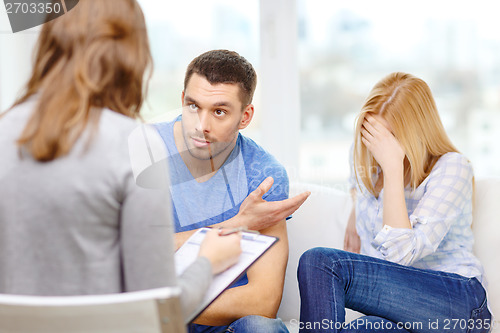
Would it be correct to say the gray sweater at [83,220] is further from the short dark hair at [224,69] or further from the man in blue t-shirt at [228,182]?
the short dark hair at [224,69]

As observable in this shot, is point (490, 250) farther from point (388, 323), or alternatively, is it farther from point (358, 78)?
point (358, 78)

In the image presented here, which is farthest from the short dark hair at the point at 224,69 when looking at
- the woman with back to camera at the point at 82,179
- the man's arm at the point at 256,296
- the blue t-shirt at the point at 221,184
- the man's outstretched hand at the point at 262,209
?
the woman with back to camera at the point at 82,179

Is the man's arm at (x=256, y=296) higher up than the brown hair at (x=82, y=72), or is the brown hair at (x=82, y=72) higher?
the brown hair at (x=82, y=72)

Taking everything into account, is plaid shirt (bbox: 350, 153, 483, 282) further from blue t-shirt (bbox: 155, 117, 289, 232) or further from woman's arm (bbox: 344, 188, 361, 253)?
blue t-shirt (bbox: 155, 117, 289, 232)

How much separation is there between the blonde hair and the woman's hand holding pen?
0.06 ft

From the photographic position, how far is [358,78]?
7.20 ft

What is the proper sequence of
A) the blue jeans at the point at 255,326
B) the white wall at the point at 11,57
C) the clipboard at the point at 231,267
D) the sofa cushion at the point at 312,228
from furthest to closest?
1. the white wall at the point at 11,57
2. the sofa cushion at the point at 312,228
3. the blue jeans at the point at 255,326
4. the clipboard at the point at 231,267

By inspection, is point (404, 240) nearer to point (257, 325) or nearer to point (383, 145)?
point (383, 145)

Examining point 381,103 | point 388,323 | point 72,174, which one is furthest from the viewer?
point 381,103

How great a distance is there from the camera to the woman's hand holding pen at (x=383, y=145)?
4.71 feet

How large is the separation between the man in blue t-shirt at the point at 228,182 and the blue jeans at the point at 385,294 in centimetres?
12

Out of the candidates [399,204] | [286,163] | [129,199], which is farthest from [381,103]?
[129,199]

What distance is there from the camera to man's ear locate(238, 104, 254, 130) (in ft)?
4.98

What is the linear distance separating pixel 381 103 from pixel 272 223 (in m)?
0.49
